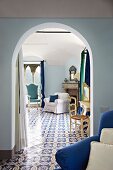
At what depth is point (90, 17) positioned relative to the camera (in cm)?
371

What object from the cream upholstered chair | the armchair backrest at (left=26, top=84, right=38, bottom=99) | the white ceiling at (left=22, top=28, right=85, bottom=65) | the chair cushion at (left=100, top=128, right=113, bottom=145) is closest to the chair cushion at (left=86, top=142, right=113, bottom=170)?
the chair cushion at (left=100, top=128, right=113, bottom=145)

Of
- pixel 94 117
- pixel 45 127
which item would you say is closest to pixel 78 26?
pixel 94 117

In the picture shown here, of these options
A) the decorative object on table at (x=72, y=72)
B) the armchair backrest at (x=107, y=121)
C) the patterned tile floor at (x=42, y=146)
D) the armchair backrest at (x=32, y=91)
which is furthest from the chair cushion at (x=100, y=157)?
the armchair backrest at (x=32, y=91)

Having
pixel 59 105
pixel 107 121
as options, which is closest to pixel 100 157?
pixel 107 121

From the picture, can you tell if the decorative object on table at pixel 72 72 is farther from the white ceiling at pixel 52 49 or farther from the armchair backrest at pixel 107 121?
the armchair backrest at pixel 107 121

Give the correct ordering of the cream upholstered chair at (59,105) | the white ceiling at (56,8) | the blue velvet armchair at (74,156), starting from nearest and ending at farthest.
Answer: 1. the blue velvet armchair at (74,156)
2. the white ceiling at (56,8)
3. the cream upholstered chair at (59,105)

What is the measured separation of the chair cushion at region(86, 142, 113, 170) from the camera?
1.95 meters

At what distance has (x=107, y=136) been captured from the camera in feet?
7.40

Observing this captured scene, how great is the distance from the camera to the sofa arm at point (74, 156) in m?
1.94

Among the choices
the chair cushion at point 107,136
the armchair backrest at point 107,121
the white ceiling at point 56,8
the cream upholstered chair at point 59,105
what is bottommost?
the cream upholstered chair at point 59,105

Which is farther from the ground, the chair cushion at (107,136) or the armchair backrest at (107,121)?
the armchair backrest at (107,121)

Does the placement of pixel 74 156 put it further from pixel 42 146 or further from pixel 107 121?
pixel 42 146

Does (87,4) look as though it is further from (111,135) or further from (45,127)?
(45,127)

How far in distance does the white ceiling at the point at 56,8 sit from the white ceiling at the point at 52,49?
12.6 feet
